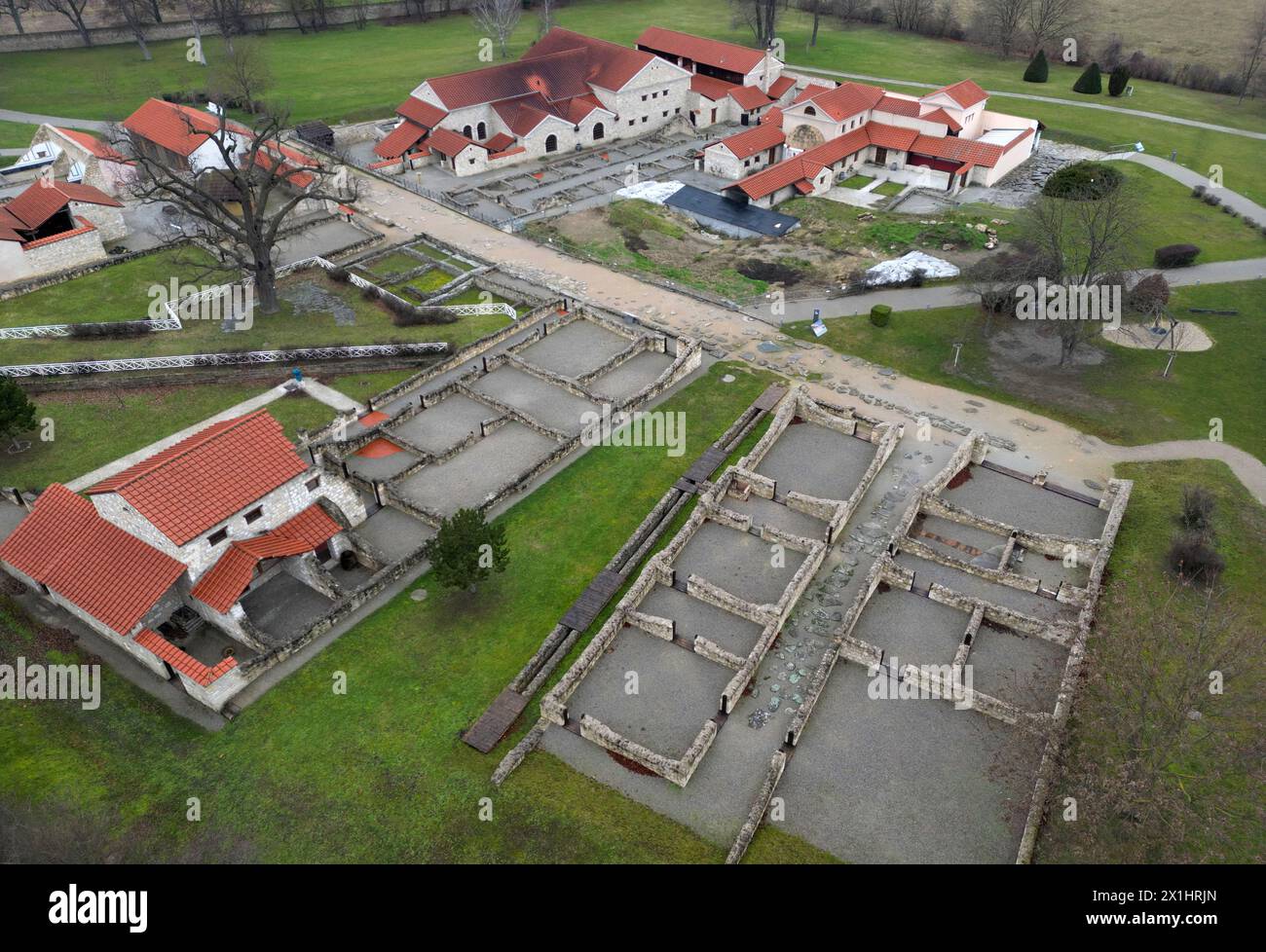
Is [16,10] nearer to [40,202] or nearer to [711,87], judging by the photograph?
[40,202]
